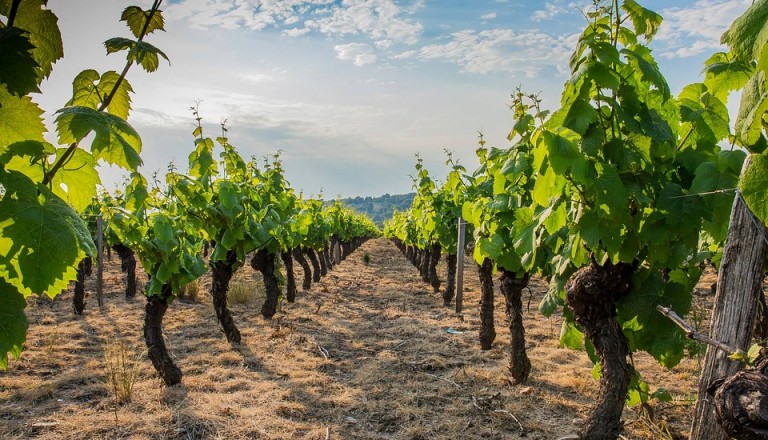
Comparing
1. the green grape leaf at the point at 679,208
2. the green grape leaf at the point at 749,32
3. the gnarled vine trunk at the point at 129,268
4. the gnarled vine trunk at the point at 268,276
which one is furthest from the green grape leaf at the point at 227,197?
the green grape leaf at the point at 749,32

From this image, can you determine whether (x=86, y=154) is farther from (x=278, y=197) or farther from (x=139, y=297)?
(x=139, y=297)

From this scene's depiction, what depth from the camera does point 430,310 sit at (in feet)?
36.6

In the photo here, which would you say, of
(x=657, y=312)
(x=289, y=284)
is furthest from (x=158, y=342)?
(x=289, y=284)

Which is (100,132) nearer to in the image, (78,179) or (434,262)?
(78,179)

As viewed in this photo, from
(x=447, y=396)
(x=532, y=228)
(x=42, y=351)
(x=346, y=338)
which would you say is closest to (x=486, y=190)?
(x=447, y=396)

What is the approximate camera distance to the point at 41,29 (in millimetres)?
1476

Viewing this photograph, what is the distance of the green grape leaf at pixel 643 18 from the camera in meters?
2.78

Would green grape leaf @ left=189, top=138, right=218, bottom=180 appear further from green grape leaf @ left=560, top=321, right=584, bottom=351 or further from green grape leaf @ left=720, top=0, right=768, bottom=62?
green grape leaf @ left=720, top=0, right=768, bottom=62

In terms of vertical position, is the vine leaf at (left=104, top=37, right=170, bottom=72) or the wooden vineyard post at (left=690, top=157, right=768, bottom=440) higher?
the vine leaf at (left=104, top=37, right=170, bottom=72)

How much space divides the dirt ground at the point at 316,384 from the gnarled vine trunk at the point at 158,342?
0.16 m

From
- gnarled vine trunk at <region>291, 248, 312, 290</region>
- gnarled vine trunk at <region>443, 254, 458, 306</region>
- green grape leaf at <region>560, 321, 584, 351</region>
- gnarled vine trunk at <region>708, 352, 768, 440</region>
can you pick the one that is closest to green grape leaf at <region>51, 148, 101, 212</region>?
gnarled vine trunk at <region>708, 352, 768, 440</region>

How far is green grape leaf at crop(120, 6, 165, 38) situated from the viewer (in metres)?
1.56

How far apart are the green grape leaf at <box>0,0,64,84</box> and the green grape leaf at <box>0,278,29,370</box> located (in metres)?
0.63

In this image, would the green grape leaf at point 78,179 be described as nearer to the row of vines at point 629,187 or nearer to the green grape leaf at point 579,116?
the row of vines at point 629,187
